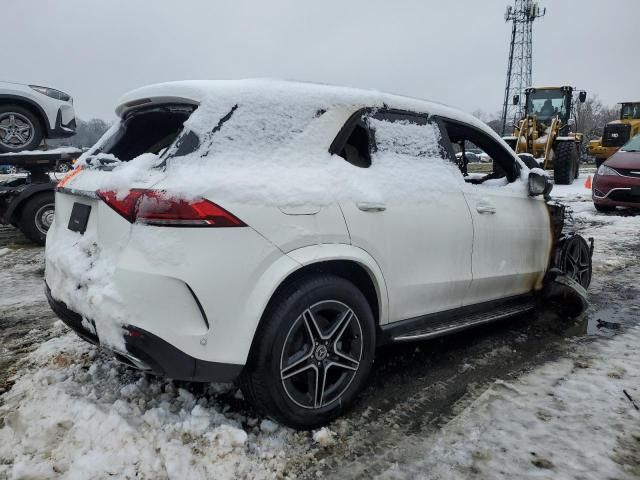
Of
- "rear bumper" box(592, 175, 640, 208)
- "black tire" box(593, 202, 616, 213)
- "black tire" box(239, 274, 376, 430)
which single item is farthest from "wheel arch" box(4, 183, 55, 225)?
"black tire" box(593, 202, 616, 213)

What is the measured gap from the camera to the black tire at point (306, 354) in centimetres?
221

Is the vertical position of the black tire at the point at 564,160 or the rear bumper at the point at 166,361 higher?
the black tire at the point at 564,160

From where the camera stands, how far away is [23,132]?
Answer: 7.54m

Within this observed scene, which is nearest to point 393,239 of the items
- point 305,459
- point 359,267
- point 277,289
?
point 359,267

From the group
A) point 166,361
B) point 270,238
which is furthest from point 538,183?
point 166,361

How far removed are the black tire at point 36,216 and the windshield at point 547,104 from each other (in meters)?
14.9

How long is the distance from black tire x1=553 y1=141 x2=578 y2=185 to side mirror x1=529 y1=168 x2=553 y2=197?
1265cm

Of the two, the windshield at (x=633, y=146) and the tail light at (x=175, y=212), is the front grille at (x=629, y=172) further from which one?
the tail light at (x=175, y=212)

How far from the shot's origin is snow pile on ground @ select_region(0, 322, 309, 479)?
2090mm

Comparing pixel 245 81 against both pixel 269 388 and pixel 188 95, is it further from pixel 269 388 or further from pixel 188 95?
pixel 269 388

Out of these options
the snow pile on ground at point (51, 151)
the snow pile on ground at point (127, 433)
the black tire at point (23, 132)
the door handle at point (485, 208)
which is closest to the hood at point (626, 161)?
the door handle at point (485, 208)

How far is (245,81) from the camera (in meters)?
2.51

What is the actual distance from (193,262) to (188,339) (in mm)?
337

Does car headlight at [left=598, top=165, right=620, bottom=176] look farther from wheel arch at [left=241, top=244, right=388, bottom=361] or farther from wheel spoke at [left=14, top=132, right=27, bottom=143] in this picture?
wheel spoke at [left=14, top=132, right=27, bottom=143]
